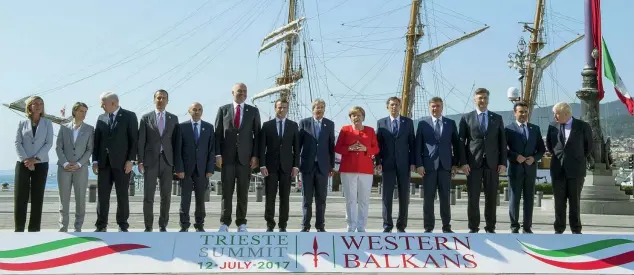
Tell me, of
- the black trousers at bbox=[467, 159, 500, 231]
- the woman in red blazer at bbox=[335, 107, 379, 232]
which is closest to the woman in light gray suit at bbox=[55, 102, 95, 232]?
the woman in red blazer at bbox=[335, 107, 379, 232]

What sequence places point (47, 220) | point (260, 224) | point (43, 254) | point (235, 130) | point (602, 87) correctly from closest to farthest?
point (43, 254) → point (235, 130) → point (260, 224) → point (47, 220) → point (602, 87)

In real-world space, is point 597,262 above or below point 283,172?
below

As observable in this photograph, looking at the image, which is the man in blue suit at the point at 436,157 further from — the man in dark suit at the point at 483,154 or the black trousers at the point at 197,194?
the black trousers at the point at 197,194

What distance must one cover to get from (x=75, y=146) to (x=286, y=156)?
306 cm

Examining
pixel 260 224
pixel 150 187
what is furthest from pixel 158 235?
pixel 260 224

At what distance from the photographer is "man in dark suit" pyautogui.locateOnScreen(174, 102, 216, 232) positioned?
33.0 ft

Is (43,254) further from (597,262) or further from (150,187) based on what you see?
(597,262)

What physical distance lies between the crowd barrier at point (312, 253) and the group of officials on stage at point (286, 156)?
1685 millimetres

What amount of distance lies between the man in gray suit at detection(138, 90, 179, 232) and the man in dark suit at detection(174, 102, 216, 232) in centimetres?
15

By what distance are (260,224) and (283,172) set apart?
422 centimetres

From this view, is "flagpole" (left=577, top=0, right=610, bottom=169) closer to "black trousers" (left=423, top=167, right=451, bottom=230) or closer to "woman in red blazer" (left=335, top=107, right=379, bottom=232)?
"black trousers" (left=423, top=167, right=451, bottom=230)

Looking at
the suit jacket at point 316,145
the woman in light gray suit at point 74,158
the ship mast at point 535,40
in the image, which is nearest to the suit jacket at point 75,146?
the woman in light gray suit at point 74,158

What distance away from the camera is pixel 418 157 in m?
10.2

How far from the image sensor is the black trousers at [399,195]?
10.1 m
